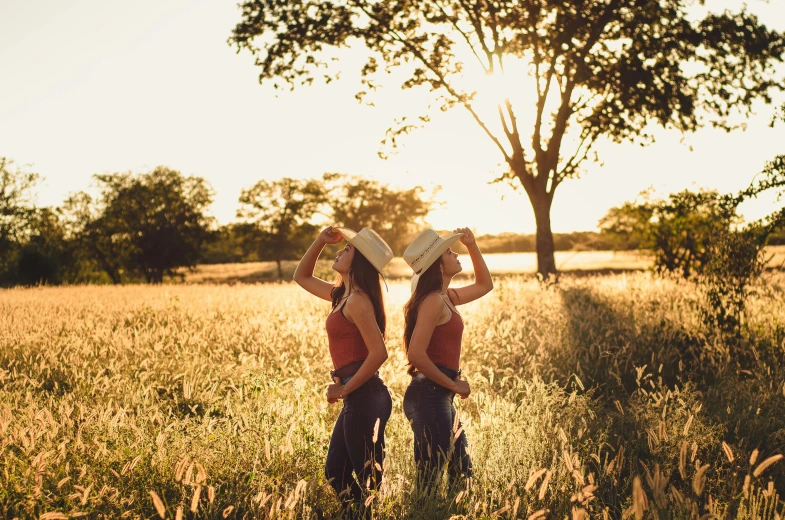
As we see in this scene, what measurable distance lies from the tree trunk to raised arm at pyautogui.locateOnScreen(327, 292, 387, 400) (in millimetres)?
15485

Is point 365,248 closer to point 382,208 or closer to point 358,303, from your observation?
point 358,303

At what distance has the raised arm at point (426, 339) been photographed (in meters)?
3.85

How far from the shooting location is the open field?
3978 centimetres

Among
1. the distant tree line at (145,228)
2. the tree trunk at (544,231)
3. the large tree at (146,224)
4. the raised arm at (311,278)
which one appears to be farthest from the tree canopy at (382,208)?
the raised arm at (311,278)

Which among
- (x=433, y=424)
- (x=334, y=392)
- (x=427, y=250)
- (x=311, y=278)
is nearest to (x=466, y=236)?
(x=427, y=250)

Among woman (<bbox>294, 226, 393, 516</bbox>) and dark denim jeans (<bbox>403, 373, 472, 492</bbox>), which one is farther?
dark denim jeans (<bbox>403, 373, 472, 492</bbox>)

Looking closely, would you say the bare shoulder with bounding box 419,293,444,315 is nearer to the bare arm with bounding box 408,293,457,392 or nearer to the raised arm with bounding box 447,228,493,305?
the bare arm with bounding box 408,293,457,392

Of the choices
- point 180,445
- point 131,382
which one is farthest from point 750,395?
point 131,382

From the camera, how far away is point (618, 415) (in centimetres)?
582

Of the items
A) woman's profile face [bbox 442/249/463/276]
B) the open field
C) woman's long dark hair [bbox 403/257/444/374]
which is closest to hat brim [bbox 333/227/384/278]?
woman's long dark hair [bbox 403/257/444/374]

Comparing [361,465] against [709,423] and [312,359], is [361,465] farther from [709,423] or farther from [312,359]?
[312,359]

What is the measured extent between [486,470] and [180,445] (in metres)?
2.03

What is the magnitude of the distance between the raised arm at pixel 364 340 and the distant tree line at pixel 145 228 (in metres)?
41.0

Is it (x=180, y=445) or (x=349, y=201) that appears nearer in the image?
(x=180, y=445)
